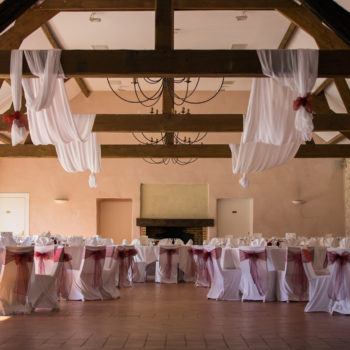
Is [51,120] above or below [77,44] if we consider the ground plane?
below

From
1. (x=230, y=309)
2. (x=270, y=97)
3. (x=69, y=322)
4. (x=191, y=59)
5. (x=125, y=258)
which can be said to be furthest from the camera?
(x=125, y=258)

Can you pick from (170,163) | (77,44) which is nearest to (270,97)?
(77,44)

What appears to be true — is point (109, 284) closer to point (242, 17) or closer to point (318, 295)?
point (318, 295)

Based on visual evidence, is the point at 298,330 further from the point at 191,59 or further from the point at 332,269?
the point at 191,59

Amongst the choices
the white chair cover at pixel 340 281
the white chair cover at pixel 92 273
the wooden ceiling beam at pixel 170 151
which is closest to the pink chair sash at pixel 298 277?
the white chair cover at pixel 340 281

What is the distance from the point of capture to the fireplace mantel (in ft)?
56.0

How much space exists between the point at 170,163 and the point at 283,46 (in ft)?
16.6

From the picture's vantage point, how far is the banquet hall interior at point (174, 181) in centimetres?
709

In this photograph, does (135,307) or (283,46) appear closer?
(135,307)

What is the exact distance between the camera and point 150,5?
35.6 feet

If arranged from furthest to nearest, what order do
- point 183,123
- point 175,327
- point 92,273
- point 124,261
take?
point 183,123, point 124,261, point 92,273, point 175,327

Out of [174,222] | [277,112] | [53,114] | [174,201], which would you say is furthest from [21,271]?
[174,201]

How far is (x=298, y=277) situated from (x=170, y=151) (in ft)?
20.9

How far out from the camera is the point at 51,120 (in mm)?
9477
